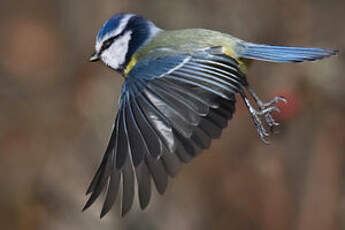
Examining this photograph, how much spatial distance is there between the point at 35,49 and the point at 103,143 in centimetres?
118

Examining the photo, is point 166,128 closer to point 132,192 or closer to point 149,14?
point 132,192

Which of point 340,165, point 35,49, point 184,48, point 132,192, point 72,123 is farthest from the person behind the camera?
point 35,49

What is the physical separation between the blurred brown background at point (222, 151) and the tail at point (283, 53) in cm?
150

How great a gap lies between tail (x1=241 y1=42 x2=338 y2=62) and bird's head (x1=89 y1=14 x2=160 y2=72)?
0.39m

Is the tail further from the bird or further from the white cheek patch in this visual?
the white cheek patch

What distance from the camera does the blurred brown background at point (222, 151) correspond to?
14.4ft

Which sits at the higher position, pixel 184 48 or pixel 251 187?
pixel 184 48

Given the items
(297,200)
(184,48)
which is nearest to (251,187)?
(297,200)

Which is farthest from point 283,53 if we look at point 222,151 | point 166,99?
point 222,151

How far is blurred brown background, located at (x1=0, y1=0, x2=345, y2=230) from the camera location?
4.39 metres

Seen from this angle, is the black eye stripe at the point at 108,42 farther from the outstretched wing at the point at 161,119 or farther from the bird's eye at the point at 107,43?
the outstretched wing at the point at 161,119

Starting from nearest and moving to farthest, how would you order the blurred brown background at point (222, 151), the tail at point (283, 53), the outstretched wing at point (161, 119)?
1. the outstretched wing at point (161, 119)
2. the tail at point (283, 53)
3. the blurred brown background at point (222, 151)

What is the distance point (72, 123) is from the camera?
4.80m

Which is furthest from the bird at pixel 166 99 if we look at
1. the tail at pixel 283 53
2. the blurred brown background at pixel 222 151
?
the blurred brown background at pixel 222 151
